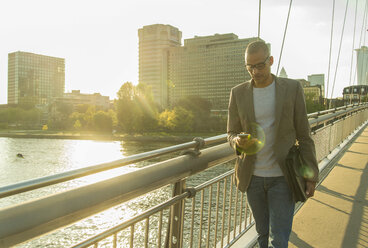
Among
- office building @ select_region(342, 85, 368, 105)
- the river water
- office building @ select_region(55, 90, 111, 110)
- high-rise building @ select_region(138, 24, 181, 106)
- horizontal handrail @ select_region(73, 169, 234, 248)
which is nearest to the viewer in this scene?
horizontal handrail @ select_region(73, 169, 234, 248)

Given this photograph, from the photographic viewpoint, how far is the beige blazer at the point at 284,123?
6.91 ft

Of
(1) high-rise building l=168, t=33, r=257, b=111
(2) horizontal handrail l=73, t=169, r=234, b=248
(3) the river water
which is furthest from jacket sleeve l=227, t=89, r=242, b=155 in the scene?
(1) high-rise building l=168, t=33, r=257, b=111

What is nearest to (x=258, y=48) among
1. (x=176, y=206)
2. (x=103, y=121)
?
(x=176, y=206)

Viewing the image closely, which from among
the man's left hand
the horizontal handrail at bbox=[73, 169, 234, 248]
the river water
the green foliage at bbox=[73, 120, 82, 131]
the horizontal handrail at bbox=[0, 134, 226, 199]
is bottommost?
the river water

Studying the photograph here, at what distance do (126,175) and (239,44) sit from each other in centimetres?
10507

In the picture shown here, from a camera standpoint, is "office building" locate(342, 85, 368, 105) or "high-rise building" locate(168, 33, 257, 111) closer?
"office building" locate(342, 85, 368, 105)

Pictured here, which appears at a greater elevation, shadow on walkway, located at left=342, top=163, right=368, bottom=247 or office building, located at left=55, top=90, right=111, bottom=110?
office building, located at left=55, top=90, right=111, bottom=110

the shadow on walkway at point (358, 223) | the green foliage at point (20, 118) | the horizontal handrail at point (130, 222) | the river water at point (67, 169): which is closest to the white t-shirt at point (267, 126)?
the horizontal handrail at point (130, 222)

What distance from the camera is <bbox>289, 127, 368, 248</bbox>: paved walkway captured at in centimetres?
308

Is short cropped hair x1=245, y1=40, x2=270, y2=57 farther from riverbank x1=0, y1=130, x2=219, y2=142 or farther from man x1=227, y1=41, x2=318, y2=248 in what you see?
riverbank x1=0, y1=130, x2=219, y2=142

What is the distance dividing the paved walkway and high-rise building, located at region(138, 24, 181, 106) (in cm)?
13542

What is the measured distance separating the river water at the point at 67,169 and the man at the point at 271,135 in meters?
19.1

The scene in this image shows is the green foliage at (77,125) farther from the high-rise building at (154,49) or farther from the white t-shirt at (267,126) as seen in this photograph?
the white t-shirt at (267,126)

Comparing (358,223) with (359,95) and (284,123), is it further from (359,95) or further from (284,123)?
(359,95)
